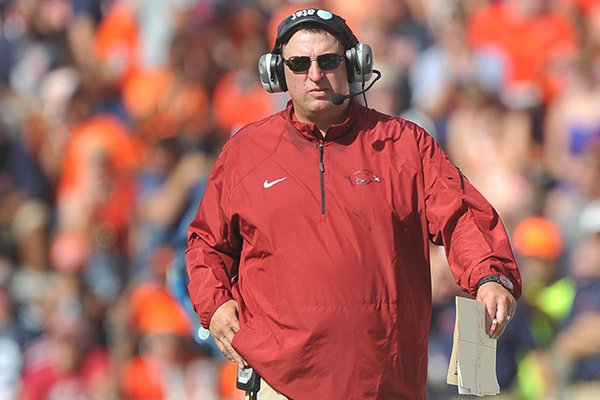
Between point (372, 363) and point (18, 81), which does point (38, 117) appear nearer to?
point (18, 81)

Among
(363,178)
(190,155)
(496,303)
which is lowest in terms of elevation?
(190,155)

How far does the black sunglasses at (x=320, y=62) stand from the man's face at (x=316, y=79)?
0.4 inches

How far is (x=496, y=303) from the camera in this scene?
424 centimetres

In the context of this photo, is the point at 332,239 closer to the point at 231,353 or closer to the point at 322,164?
the point at 322,164

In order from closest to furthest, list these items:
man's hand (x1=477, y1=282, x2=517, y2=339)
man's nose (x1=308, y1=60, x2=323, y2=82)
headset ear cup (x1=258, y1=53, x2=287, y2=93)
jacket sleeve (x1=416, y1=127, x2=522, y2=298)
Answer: man's hand (x1=477, y1=282, x2=517, y2=339), jacket sleeve (x1=416, y1=127, x2=522, y2=298), man's nose (x1=308, y1=60, x2=323, y2=82), headset ear cup (x1=258, y1=53, x2=287, y2=93)

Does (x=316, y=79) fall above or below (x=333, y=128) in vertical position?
above

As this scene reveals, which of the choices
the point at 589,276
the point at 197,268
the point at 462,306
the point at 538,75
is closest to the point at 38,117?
the point at 538,75

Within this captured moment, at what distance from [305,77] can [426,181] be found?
571mm

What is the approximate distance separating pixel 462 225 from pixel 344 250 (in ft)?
1.33

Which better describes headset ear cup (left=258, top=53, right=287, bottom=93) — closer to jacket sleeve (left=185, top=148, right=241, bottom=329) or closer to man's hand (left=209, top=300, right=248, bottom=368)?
jacket sleeve (left=185, top=148, right=241, bottom=329)

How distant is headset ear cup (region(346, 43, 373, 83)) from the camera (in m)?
4.71

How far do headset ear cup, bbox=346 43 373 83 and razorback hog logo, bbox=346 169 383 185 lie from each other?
0.39m

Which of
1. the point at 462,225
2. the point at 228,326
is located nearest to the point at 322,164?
the point at 462,225

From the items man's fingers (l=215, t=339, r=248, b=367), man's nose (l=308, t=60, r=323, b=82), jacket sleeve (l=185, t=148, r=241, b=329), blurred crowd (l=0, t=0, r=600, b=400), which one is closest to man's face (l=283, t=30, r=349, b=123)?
man's nose (l=308, t=60, r=323, b=82)
